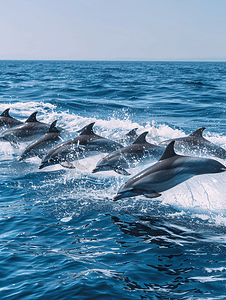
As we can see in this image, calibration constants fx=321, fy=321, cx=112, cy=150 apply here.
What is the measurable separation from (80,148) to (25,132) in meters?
4.01

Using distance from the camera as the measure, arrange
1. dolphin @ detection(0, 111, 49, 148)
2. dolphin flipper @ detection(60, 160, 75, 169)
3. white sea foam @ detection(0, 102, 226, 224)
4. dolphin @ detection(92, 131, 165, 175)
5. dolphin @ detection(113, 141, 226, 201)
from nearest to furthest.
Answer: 1. dolphin @ detection(113, 141, 226, 201)
2. white sea foam @ detection(0, 102, 226, 224)
3. dolphin @ detection(92, 131, 165, 175)
4. dolphin flipper @ detection(60, 160, 75, 169)
5. dolphin @ detection(0, 111, 49, 148)

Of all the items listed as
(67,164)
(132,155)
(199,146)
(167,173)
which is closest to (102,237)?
(167,173)

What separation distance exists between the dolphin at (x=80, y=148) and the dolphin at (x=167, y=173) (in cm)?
414

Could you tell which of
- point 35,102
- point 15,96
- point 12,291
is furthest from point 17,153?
point 15,96

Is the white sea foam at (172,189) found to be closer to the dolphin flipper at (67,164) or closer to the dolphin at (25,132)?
the dolphin flipper at (67,164)

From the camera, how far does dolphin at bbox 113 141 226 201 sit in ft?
24.9

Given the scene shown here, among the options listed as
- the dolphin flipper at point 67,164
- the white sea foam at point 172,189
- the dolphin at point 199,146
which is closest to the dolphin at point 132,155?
the white sea foam at point 172,189

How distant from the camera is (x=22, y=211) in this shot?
335 inches

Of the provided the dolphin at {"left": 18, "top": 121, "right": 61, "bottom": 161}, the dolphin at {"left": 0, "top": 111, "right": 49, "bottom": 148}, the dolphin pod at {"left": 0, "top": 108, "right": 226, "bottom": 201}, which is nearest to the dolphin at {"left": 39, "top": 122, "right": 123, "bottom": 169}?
the dolphin pod at {"left": 0, "top": 108, "right": 226, "bottom": 201}

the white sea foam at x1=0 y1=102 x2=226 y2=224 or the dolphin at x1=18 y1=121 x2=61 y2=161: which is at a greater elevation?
the dolphin at x1=18 y1=121 x2=61 y2=161

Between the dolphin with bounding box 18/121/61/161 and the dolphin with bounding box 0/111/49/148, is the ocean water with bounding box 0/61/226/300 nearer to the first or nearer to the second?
the dolphin with bounding box 18/121/61/161

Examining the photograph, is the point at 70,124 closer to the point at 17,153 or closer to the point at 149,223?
the point at 17,153

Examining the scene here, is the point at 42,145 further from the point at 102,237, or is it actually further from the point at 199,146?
the point at 102,237

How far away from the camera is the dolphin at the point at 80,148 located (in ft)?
38.5
